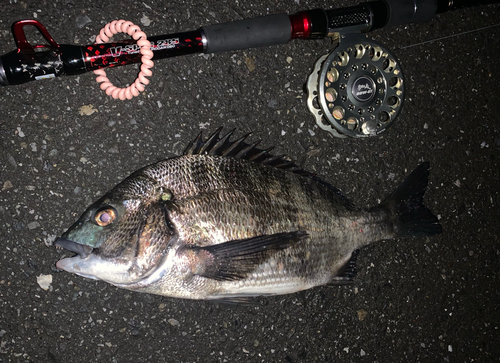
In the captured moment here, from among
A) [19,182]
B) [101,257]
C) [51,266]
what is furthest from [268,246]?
[19,182]

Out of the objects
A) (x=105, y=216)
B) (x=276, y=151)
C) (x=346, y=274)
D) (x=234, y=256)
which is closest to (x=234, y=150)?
(x=276, y=151)

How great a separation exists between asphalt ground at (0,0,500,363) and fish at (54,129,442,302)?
1.21ft

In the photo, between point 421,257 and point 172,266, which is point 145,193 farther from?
point 421,257

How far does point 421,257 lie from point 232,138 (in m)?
1.67

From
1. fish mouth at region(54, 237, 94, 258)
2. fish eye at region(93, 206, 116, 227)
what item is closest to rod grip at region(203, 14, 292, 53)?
fish eye at region(93, 206, 116, 227)

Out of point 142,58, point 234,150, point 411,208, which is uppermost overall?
point 142,58

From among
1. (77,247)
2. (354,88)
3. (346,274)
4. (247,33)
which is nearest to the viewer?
(77,247)

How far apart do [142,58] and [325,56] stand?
→ 110 cm

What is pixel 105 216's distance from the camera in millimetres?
1670

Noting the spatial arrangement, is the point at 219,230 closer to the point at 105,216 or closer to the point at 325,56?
the point at 105,216

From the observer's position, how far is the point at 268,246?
1.80 meters

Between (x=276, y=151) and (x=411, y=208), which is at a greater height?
(x=276, y=151)

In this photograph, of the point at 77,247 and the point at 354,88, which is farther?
the point at 354,88

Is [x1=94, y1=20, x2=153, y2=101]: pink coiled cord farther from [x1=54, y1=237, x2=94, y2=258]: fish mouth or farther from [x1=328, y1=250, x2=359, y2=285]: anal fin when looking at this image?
[x1=328, y1=250, x2=359, y2=285]: anal fin
